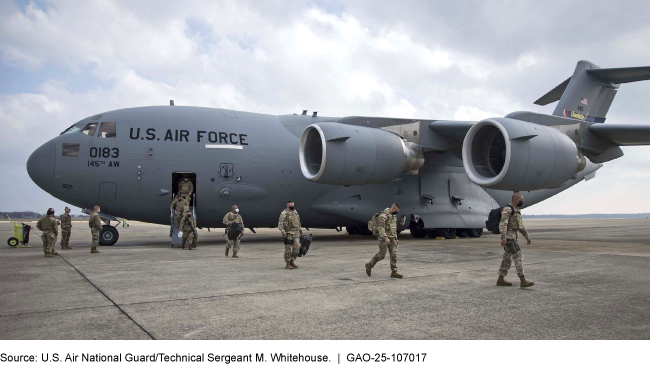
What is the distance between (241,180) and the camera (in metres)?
13.1

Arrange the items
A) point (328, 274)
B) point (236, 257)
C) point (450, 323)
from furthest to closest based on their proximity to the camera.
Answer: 1. point (236, 257)
2. point (328, 274)
3. point (450, 323)

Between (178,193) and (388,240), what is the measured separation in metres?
7.82

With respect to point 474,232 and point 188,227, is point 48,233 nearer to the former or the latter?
point 188,227

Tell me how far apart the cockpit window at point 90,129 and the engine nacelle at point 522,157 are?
971cm

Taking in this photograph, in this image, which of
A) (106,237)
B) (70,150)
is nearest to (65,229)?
(106,237)

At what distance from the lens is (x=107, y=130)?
12.3 meters

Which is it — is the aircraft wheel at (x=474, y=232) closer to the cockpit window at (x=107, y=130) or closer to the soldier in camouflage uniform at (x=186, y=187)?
the soldier in camouflage uniform at (x=186, y=187)

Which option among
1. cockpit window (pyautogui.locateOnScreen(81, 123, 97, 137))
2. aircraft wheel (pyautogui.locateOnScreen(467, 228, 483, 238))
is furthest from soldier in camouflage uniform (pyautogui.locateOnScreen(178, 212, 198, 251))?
aircraft wheel (pyautogui.locateOnScreen(467, 228, 483, 238))

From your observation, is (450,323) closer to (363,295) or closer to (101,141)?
(363,295)

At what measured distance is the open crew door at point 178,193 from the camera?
1237 cm

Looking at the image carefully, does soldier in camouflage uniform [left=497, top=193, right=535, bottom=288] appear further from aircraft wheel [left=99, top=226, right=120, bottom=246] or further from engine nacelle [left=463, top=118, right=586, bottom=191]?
aircraft wheel [left=99, top=226, right=120, bottom=246]

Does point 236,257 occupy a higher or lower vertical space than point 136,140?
lower
